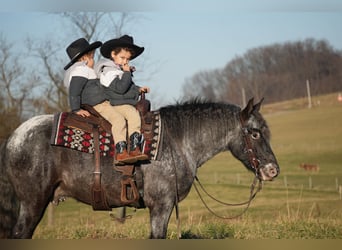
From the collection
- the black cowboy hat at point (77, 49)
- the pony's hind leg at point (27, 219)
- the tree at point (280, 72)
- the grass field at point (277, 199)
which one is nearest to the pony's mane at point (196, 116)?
the black cowboy hat at point (77, 49)

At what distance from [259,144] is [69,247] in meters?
2.26

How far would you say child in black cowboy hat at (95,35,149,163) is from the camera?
409 cm

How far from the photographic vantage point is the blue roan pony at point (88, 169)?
4.20m

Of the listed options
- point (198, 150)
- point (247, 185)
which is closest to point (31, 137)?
point (198, 150)

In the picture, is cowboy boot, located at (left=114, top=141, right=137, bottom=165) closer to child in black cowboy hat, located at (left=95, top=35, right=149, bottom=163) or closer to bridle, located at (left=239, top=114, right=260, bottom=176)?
child in black cowboy hat, located at (left=95, top=35, right=149, bottom=163)

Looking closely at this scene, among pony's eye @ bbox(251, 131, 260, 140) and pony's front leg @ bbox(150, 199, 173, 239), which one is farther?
pony's eye @ bbox(251, 131, 260, 140)

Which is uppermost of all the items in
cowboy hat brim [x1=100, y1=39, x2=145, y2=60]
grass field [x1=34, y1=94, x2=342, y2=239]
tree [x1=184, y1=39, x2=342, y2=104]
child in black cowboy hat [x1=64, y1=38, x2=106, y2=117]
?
tree [x1=184, y1=39, x2=342, y2=104]

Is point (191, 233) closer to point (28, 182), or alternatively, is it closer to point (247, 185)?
point (28, 182)

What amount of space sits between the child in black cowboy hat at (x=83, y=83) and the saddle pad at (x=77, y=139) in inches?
7.7

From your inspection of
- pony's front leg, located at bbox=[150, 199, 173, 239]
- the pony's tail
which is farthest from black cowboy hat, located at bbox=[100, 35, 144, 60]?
pony's front leg, located at bbox=[150, 199, 173, 239]

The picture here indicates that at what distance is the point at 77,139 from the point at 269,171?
208cm

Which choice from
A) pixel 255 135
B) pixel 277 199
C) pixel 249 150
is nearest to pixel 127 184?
pixel 249 150

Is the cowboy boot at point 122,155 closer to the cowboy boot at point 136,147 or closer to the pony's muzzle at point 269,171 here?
the cowboy boot at point 136,147

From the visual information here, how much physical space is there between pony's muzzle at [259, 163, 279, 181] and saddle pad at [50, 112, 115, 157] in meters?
1.64
